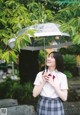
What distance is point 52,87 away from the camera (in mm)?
5391

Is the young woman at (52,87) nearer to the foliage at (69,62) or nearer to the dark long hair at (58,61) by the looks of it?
the dark long hair at (58,61)

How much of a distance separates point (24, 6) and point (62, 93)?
190cm

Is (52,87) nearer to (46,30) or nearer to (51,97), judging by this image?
(51,97)

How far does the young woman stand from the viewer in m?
5.36

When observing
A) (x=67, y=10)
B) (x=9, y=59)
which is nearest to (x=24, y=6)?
(x=67, y=10)

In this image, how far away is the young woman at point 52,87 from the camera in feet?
17.6

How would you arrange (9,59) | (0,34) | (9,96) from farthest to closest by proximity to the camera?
1. (9,96)
2. (0,34)
3. (9,59)

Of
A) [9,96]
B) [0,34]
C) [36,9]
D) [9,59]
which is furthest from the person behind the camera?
[9,96]

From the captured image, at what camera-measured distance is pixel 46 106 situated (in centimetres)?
545

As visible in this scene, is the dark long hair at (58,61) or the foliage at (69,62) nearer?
the dark long hair at (58,61)

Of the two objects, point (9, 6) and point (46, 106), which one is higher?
point (9, 6)

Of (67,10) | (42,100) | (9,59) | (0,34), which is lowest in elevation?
(42,100)

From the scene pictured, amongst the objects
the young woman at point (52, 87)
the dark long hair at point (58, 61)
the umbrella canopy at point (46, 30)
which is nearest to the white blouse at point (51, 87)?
the young woman at point (52, 87)

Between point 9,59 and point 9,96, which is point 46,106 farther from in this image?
point 9,96
